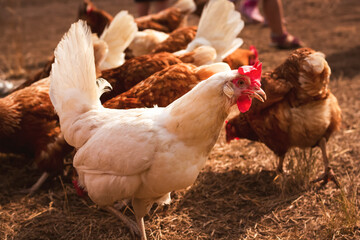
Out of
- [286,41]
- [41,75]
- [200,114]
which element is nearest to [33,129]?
[41,75]

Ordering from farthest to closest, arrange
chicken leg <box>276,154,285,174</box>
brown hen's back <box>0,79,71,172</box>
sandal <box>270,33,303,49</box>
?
sandal <box>270,33,303,49</box>, chicken leg <box>276,154,285,174</box>, brown hen's back <box>0,79,71,172</box>

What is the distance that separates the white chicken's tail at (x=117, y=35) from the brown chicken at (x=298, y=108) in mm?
1319

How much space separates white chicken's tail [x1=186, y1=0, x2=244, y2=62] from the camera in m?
3.24

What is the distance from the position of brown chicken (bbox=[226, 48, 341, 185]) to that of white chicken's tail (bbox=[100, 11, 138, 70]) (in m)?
1.32

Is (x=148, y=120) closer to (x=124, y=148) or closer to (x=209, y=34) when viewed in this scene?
(x=124, y=148)

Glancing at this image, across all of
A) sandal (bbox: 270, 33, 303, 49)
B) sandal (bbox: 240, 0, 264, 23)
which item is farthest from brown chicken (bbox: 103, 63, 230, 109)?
sandal (bbox: 240, 0, 264, 23)

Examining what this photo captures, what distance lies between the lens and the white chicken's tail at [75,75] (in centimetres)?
220

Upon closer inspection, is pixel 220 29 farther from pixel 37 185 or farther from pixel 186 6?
pixel 37 185

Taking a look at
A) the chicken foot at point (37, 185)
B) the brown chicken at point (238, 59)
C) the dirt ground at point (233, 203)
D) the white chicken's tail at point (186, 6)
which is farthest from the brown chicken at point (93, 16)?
the chicken foot at point (37, 185)

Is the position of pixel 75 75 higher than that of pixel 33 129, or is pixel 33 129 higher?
pixel 75 75

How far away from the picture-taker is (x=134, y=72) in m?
3.08

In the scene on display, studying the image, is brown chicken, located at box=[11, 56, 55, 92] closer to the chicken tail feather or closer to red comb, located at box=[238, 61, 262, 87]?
the chicken tail feather

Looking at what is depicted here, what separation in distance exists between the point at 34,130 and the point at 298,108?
6.72ft

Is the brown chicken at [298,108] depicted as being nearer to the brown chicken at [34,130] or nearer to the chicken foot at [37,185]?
the brown chicken at [34,130]
